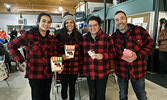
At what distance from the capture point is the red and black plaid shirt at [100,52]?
5.14 feet

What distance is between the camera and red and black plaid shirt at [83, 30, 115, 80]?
61.6 inches

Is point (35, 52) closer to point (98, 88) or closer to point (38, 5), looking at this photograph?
point (98, 88)

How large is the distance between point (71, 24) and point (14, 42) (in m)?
0.83

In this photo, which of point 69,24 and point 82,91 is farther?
point 82,91

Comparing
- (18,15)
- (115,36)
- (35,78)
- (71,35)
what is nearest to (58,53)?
(71,35)

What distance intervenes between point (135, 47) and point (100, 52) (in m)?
0.48

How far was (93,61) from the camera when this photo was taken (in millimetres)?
1597

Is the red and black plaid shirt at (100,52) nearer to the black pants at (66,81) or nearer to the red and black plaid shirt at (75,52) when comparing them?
the red and black plaid shirt at (75,52)

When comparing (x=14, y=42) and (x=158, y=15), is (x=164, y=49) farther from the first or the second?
(x=14, y=42)

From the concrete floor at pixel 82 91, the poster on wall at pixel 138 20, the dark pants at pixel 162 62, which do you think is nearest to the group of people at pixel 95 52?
the concrete floor at pixel 82 91

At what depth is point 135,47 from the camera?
59.9 inches

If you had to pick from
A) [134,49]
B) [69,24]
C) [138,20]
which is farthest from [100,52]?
[138,20]

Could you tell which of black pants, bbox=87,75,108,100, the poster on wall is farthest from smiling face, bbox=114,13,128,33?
the poster on wall

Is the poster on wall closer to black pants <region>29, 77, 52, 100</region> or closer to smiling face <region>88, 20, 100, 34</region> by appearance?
smiling face <region>88, 20, 100, 34</region>
